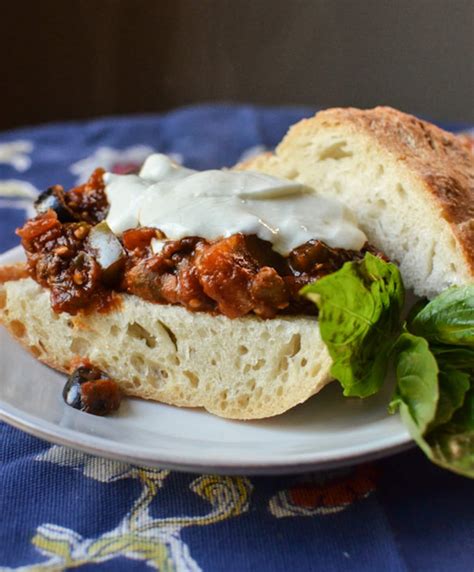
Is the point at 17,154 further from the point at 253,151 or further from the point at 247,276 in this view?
the point at 247,276

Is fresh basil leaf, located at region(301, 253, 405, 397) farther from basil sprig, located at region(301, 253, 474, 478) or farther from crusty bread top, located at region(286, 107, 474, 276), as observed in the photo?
crusty bread top, located at region(286, 107, 474, 276)

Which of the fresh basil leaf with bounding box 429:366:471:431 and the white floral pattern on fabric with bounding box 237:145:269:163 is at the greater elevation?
the fresh basil leaf with bounding box 429:366:471:431

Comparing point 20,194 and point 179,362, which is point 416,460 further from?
point 20,194

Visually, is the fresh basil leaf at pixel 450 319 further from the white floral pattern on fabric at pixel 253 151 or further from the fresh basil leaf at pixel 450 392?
the white floral pattern on fabric at pixel 253 151

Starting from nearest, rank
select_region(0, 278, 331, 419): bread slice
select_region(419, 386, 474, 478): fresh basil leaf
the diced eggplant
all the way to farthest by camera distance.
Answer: select_region(419, 386, 474, 478): fresh basil leaf → select_region(0, 278, 331, 419): bread slice → the diced eggplant

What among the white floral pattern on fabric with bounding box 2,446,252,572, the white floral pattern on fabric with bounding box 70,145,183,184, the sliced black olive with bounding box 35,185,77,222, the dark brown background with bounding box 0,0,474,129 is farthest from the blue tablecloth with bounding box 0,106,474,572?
the dark brown background with bounding box 0,0,474,129

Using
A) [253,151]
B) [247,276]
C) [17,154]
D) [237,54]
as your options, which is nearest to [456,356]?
[247,276]

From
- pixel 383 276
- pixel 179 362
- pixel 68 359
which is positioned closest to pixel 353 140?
pixel 383 276
